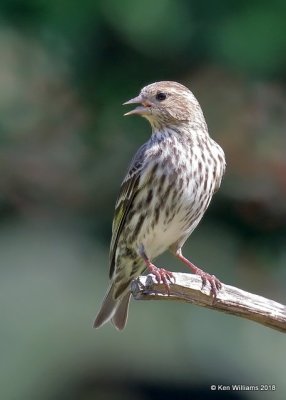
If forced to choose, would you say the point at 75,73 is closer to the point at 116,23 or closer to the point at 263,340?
the point at 116,23

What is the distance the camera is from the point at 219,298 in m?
10.0

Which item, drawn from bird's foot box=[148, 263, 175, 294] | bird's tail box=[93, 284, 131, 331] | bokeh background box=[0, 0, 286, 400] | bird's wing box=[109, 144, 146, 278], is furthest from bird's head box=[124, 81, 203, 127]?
bokeh background box=[0, 0, 286, 400]

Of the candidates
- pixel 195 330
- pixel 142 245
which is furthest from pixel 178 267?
pixel 142 245

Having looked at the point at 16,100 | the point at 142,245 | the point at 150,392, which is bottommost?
the point at 142,245

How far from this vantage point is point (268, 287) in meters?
15.3

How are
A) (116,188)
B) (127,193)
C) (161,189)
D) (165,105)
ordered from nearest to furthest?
1. (161,189)
2. (127,193)
3. (165,105)
4. (116,188)

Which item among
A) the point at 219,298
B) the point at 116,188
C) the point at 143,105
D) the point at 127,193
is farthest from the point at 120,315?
the point at 116,188

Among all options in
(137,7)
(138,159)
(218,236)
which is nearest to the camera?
(138,159)

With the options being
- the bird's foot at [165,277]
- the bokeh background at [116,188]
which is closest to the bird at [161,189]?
the bird's foot at [165,277]

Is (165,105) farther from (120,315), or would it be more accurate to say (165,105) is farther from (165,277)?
(165,277)

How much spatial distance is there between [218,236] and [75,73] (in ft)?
5.40

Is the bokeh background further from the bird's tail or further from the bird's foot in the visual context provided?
the bird's foot

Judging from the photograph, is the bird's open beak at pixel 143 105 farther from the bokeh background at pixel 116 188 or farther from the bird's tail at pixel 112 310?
the bokeh background at pixel 116 188

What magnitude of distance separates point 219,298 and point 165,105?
57.8 inches
